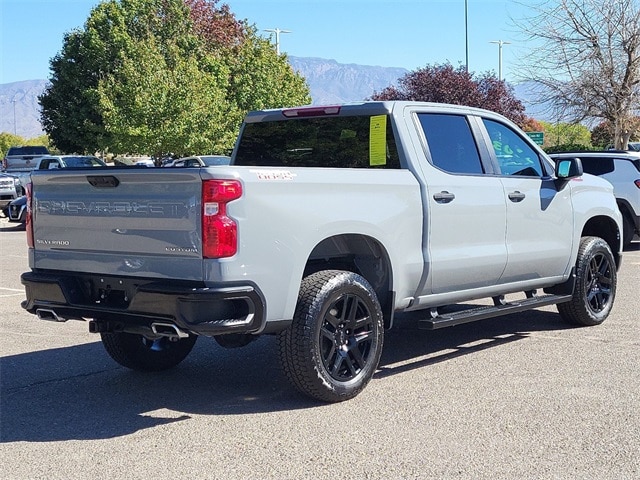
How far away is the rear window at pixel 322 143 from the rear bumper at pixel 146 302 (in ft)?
6.26

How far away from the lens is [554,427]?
521 cm

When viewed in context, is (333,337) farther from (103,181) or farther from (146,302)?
(103,181)

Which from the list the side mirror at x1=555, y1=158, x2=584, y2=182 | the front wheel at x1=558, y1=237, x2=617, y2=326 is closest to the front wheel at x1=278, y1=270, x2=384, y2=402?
the side mirror at x1=555, y1=158, x2=584, y2=182

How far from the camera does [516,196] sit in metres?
7.30

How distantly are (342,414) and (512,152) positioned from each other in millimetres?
3156

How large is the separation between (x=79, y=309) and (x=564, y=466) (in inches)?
122

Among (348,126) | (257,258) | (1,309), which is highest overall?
(348,126)

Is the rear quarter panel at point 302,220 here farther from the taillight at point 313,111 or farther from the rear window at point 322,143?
the taillight at point 313,111

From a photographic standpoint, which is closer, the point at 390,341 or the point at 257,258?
the point at 257,258

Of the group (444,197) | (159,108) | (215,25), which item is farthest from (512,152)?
(215,25)

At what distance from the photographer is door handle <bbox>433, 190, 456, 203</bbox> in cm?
651

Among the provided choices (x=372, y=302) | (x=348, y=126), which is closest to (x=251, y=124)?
(x=348, y=126)

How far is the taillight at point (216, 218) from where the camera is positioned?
5113 millimetres

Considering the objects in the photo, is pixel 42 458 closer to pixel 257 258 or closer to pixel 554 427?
pixel 257 258
